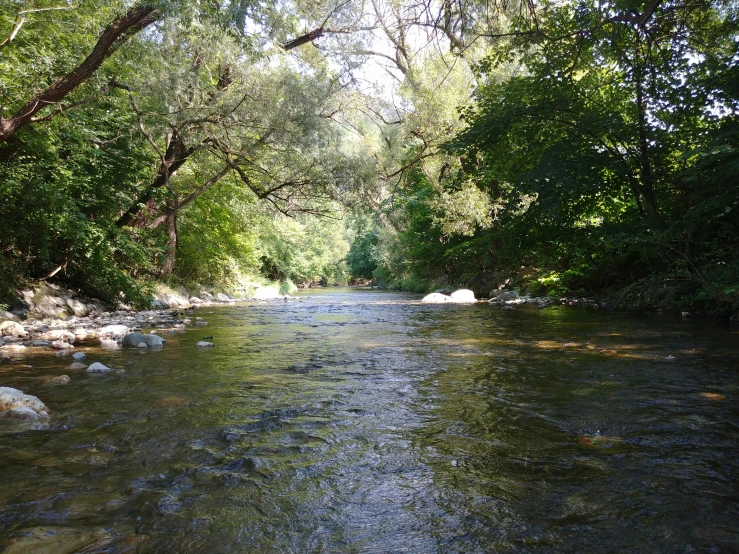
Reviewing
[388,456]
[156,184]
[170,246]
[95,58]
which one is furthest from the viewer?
[170,246]

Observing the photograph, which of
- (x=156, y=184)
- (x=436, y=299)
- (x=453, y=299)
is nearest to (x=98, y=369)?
(x=156, y=184)

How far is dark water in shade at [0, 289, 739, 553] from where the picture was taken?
218 centimetres

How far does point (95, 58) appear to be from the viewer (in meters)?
6.64

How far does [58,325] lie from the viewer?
9039 millimetres

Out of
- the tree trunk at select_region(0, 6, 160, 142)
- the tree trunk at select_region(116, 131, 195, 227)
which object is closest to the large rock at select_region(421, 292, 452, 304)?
the tree trunk at select_region(116, 131, 195, 227)

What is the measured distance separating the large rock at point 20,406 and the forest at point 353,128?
4349 mm

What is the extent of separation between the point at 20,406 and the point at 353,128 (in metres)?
12.8

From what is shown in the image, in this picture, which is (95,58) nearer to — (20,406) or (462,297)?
(20,406)

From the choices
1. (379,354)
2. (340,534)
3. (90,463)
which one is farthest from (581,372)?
(90,463)

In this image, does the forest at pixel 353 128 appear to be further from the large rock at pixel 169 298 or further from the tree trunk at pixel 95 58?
the large rock at pixel 169 298

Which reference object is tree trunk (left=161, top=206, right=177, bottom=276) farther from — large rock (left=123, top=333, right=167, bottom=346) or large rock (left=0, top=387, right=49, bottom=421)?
large rock (left=0, top=387, right=49, bottom=421)

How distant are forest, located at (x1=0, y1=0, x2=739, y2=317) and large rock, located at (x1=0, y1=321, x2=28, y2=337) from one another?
4.75ft

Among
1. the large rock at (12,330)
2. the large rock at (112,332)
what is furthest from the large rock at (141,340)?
the large rock at (12,330)

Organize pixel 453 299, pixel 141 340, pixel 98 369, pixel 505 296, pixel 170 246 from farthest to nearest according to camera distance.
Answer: pixel 453 299 < pixel 505 296 < pixel 170 246 < pixel 141 340 < pixel 98 369
